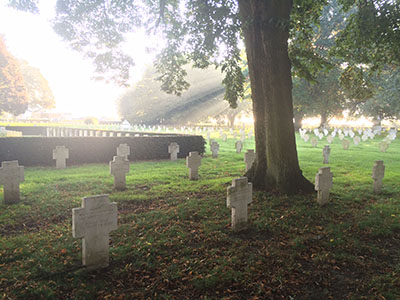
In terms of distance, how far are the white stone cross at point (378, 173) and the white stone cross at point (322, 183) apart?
176 cm

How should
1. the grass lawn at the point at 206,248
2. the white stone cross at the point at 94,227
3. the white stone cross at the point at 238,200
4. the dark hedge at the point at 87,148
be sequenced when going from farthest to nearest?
the dark hedge at the point at 87,148
the white stone cross at the point at 238,200
the white stone cross at the point at 94,227
the grass lawn at the point at 206,248

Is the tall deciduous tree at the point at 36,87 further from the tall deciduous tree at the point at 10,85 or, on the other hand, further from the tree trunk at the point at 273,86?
the tree trunk at the point at 273,86

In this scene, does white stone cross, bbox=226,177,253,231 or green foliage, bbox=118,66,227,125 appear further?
green foliage, bbox=118,66,227,125

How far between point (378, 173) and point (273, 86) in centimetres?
340

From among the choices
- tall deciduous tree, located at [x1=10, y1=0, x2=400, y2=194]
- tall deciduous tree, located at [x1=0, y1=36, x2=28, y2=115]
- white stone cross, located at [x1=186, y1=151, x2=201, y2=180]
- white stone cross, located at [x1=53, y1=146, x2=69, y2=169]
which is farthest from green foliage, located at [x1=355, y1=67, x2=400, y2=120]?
tall deciduous tree, located at [x1=0, y1=36, x2=28, y2=115]

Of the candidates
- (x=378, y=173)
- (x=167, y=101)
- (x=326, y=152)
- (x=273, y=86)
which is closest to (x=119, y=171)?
(x=273, y=86)

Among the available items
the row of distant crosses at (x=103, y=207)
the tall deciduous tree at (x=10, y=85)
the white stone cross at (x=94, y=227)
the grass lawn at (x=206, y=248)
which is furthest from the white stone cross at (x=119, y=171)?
the tall deciduous tree at (x=10, y=85)

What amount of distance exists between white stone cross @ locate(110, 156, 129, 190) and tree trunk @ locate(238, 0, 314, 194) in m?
3.36

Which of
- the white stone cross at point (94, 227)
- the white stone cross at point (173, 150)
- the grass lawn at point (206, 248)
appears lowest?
the grass lawn at point (206, 248)

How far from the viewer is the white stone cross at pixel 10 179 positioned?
6203 millimetres

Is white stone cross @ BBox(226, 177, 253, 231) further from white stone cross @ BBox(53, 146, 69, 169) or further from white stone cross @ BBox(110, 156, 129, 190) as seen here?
white stone cross @ BBox(53, 146, 69, 169)

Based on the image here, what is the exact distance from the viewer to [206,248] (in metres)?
4.25

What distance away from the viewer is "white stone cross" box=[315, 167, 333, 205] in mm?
6023

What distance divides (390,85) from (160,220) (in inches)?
1248
